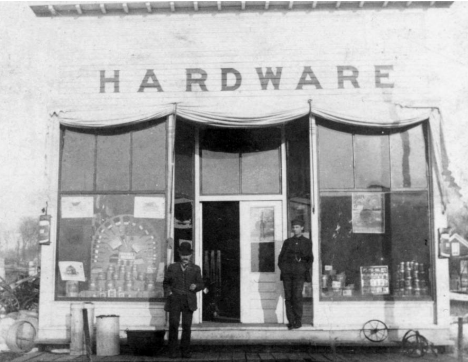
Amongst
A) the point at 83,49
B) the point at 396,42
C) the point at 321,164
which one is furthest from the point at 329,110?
the point at 83,49

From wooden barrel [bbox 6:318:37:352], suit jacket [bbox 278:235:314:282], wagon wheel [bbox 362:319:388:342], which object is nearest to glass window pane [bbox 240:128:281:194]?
suit jacket [bbox 278:235:314:282]

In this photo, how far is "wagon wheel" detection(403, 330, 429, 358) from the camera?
8672 millimetres

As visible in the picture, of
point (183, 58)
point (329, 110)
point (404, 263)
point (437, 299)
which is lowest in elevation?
point (437, 299)

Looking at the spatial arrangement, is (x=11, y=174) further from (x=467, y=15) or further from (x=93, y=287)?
(x=467, y=15)

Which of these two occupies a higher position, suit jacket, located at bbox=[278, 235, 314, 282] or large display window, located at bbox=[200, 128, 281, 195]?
large display window, located at bbox=[200, 128, 281, 195]

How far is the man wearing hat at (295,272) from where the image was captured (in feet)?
30.3

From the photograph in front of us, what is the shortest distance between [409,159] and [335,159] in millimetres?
1303

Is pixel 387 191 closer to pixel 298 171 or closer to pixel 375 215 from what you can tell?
pixel 375 215

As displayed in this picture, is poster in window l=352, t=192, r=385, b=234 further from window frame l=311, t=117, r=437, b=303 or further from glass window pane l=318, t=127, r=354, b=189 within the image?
glass window pane l=318, t=127, r=354, b=189

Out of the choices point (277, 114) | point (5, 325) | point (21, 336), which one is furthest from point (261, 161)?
point (5, 325)

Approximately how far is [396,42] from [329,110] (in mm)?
1767

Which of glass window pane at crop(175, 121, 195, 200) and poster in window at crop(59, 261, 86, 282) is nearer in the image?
poster in window at crop(59, 261, 86, 282)

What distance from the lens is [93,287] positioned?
9664 mm

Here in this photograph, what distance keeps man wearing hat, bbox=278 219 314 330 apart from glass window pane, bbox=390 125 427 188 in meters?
1.97
